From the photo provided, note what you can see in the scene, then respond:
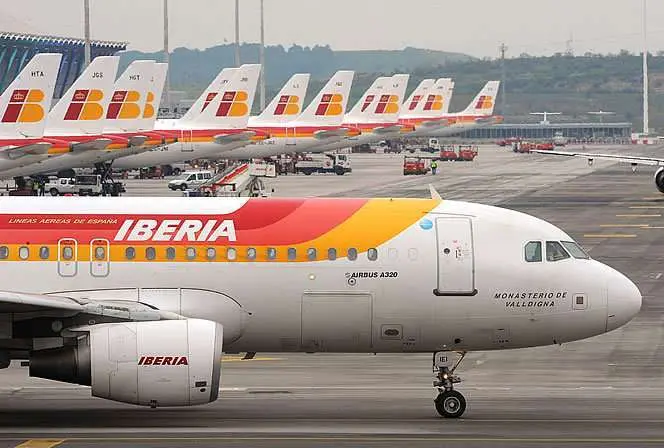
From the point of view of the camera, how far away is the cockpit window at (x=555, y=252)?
85.4 feet

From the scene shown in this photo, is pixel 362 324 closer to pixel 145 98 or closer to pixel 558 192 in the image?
pixel 145 98

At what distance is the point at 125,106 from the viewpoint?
299 feet

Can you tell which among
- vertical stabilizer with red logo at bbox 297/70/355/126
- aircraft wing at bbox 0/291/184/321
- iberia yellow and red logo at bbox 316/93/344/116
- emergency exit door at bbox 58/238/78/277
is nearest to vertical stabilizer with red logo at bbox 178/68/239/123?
vertical stabilizer with red logo at bbox 297/70/355/126

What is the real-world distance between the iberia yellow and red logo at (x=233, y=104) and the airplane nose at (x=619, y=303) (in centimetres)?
8323

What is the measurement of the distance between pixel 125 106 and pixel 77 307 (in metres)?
68.3

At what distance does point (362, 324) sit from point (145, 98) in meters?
67.4

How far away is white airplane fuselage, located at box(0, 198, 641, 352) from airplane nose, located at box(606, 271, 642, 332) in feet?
0.08

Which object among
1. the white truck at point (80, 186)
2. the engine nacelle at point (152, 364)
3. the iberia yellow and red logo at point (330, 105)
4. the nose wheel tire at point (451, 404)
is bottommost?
the nose wheel tire at point (451, 404)

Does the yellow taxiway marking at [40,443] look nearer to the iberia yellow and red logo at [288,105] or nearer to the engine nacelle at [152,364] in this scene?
the engine nacelle at [152,364]

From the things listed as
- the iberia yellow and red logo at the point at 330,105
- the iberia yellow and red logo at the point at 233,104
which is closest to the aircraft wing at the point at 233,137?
the iberia yellow and red logo at the point at 233,104

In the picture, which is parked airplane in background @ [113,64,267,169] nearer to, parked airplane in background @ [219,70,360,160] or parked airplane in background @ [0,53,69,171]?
parked airplane in background @ [219,70,360,160]

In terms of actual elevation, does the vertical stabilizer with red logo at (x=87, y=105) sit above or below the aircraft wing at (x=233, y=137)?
above

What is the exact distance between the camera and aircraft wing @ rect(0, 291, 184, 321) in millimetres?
23547

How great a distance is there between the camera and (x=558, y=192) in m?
102
